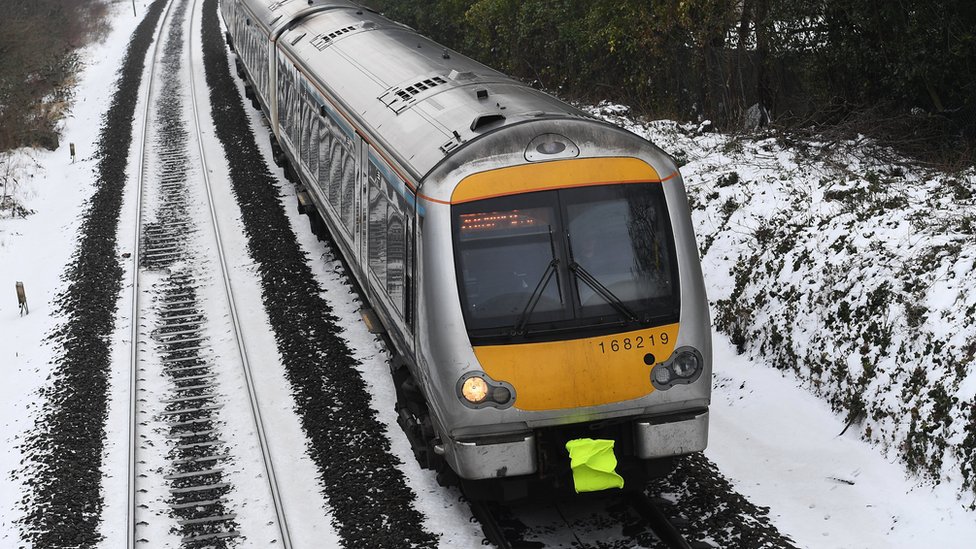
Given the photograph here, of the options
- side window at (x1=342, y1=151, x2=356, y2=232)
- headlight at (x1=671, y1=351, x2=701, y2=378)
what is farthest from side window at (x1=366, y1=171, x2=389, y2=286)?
headlight at (x1=671, y1=351, x2=701, y2=378)

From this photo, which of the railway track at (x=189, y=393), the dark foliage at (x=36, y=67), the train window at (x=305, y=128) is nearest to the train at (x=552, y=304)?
the railway track at (x=189, y=393)

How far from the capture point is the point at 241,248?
15.9m

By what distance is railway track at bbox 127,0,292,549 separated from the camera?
8898 millimetres

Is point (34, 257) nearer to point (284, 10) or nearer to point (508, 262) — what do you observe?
point (284, 10)

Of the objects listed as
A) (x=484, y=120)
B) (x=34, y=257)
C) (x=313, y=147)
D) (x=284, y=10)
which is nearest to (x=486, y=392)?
(x=484, y=120)

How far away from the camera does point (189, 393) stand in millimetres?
11367

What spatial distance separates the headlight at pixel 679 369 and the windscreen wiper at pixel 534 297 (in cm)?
99

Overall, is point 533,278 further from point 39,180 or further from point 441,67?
point 39,180

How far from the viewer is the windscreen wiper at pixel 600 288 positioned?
7516mm

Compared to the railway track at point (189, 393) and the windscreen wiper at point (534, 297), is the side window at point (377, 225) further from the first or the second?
the windscreen wiper at point (534, 297)

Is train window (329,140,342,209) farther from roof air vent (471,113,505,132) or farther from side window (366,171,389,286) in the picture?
roof air vent (471,113,505,132)

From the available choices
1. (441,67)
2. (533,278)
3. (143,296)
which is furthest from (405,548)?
(143,296)

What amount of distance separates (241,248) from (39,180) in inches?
319

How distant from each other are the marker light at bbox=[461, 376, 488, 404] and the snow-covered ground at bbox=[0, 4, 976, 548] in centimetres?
138
